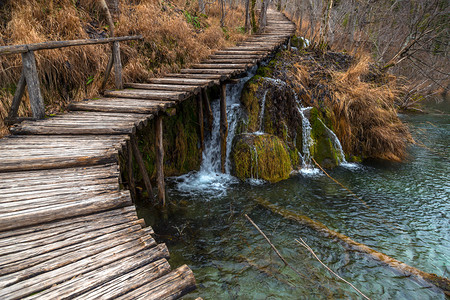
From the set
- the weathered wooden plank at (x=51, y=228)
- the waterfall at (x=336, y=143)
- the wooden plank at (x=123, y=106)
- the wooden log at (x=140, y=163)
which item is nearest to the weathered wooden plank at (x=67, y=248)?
the weathered wooden plank at (x=51, y=228)

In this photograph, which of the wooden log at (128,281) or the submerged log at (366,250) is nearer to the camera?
the wooden log at (128,281)

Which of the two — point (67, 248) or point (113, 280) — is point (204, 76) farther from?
point (113, 280)

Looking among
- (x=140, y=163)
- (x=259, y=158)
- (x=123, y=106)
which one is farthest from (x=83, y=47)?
(x=259, y=158)

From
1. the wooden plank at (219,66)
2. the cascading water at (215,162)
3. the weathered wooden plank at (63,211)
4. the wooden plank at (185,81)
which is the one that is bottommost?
the cascading water at (215,162)

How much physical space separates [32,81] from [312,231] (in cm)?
505

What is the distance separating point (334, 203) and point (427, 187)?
2.66 metres

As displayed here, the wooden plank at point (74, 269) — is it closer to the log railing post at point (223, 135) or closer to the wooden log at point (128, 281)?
the wooden log at point (128, 281)

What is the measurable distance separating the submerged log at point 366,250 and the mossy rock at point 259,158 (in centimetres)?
106

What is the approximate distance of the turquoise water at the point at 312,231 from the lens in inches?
147

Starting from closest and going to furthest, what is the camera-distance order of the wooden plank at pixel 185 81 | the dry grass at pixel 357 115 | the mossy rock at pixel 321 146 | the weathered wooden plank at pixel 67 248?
the weathered wooden plank at pixel 67 248
the wooden plank at pixel 185 81
the mossy rock at pixel 321 146
the dry grass at pixel 357 115

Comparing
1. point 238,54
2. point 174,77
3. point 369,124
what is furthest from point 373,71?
point 174,77

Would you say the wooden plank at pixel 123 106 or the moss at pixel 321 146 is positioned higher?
the wooden plank at pixel 123 106

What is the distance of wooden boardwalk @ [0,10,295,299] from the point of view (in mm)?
1544

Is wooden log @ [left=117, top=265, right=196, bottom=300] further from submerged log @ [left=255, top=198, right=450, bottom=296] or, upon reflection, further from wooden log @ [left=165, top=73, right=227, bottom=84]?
wooden log @ [left=165, top=73, right=227, bottom=84]
